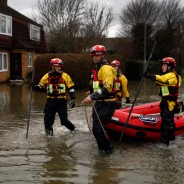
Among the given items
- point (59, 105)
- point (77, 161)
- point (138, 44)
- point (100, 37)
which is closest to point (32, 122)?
point (59, 105)

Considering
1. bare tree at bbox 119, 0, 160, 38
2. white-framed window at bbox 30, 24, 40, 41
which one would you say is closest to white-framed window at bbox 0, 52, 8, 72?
white-framed window at bbox 30, 24, 40, 41

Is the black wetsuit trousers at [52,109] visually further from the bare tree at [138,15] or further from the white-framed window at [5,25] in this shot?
the bare tree at [138,15]

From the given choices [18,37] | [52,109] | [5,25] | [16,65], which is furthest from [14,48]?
[52,109]

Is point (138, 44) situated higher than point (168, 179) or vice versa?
point (138, 44)

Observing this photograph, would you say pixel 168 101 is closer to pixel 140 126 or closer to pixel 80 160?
pixel 140 126

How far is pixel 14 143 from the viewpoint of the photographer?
7.64 metres

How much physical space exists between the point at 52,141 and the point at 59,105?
3.42 ft

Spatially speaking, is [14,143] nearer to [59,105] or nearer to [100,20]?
[59,105]

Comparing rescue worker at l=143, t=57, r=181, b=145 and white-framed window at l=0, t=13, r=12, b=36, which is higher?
white-framed window at l=0, t=13, r=12, b=36

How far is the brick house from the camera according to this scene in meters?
26.1

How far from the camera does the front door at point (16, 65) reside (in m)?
27.4

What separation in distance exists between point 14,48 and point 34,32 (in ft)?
18.4

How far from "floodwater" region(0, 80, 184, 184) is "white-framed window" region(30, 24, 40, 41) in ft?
76.0

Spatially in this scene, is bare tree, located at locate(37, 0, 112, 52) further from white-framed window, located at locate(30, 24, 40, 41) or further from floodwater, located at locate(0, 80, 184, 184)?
floodwater, located at locate(0, 80, 184, 184)
